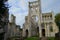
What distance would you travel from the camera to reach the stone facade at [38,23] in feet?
167

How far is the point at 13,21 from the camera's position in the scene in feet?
165

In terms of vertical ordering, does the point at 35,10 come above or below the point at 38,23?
above

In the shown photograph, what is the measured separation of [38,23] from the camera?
51.4m

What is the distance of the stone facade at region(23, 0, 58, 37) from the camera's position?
51.0m

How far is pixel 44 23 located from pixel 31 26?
4518 mm

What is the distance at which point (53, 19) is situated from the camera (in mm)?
53062

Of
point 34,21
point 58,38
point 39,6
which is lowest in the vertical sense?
point 58,38

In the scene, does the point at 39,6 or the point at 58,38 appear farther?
the point at 39,6

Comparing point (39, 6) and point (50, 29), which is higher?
point (39, 6)

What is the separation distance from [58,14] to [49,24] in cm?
427

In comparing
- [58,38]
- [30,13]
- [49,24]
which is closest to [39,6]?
[30,13]

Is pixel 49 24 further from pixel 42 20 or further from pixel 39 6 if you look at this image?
pixel 39 6

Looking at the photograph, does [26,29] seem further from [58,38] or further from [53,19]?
[58,38]

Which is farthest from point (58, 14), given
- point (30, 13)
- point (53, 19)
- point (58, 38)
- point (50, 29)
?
point (58, 38)
